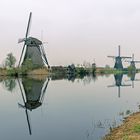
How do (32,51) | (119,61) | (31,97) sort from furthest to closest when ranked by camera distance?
(119,61) → (32,51) → (31,97)

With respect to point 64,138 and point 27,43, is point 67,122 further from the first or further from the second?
point 27,43

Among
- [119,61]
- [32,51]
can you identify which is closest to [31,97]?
[32,51]

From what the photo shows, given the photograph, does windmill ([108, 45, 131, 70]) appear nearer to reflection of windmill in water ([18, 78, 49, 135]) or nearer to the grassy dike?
the grassy dike

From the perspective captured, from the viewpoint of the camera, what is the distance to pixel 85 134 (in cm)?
1444

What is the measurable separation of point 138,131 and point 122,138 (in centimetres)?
112

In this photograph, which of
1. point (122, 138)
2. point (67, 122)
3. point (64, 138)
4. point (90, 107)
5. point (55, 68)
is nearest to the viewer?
point (122, 138)

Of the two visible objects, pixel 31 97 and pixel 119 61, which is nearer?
pixel 31 97

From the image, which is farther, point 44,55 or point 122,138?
point 44,55

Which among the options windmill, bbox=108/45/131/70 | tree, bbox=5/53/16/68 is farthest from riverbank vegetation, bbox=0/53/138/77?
windmill, bbox=108/45/131/70

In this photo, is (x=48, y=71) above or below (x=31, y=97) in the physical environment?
above

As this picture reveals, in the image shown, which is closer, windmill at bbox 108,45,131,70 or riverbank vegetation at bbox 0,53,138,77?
riverbank vegetation at bbox 0,53,138,77

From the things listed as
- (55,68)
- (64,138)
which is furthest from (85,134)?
(55,68)

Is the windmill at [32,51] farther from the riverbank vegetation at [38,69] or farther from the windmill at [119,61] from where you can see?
the windmill at [119,61]

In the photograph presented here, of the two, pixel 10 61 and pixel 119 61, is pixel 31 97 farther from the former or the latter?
pixel 119 61
